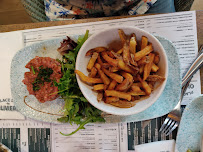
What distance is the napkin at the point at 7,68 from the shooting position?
1.29m

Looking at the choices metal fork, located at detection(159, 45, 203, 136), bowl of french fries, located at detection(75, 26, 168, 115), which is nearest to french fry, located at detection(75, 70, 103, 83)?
bowl of french fries, located at detection(75, 26, 168, 115)

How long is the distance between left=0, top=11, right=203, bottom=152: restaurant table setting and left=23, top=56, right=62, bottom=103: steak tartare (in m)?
0.11

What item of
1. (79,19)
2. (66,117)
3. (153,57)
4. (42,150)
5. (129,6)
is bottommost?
(42,150)

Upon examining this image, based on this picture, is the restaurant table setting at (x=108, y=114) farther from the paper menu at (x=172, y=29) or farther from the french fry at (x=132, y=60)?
the french fry at (x=132, y=60)

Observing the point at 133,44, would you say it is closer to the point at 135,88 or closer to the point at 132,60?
the point at 132,60

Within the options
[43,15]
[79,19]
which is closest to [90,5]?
[79,19]

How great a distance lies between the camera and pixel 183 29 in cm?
116

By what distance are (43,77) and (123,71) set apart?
0.50 meters

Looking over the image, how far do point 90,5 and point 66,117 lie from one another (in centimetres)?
80

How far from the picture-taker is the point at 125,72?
0.94 m

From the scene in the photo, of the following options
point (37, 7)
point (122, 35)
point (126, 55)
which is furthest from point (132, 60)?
point (37, 7)

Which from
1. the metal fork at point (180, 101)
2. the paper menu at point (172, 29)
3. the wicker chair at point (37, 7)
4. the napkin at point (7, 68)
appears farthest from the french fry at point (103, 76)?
the wicker chair at point (37, 7)

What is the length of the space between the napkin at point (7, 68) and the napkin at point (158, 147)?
91cm

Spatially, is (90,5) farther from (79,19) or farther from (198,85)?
(198,85)
